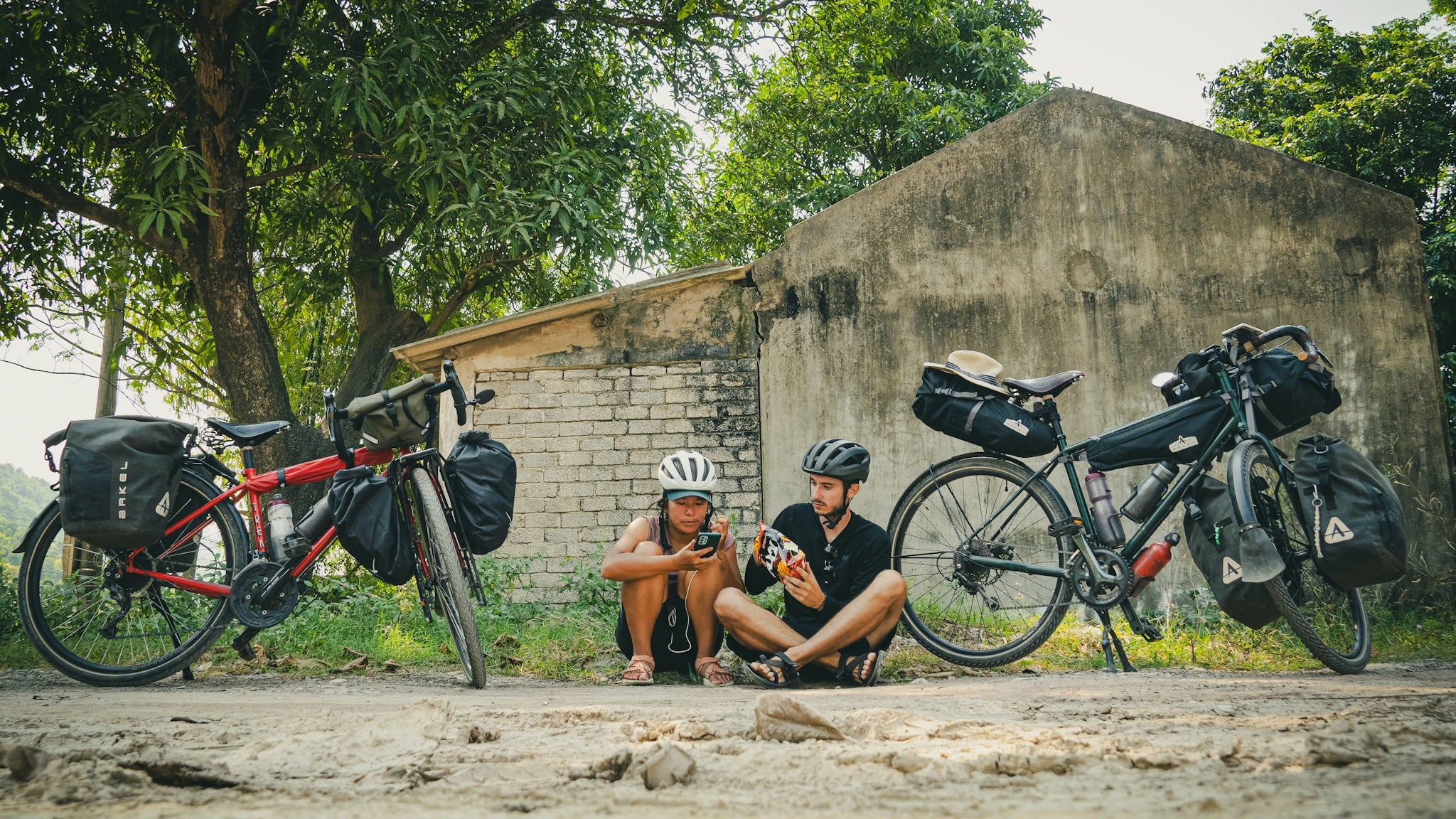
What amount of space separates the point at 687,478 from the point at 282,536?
1856 mm

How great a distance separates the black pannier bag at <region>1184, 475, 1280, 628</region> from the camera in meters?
3.65

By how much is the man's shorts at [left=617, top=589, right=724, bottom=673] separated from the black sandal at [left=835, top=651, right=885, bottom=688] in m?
0.68

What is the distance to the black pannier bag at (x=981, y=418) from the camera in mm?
4016

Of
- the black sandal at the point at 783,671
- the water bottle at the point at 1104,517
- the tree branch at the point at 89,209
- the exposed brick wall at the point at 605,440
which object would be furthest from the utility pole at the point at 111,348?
the water bottle at the point at 1104,517

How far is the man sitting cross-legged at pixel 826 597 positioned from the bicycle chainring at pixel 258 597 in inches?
76.7

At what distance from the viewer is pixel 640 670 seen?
4.02 m

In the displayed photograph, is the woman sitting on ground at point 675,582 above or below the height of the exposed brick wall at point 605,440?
A: below

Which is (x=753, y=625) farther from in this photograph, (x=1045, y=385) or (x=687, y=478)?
(x=1045, y=385)

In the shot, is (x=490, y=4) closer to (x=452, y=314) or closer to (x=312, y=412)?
(x=452, y=314)

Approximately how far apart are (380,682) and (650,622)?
1.27 m

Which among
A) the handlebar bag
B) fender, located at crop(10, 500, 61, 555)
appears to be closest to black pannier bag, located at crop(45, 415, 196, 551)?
fender, located at crop(10, 500, 61, 555)

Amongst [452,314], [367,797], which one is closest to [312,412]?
[452,314]

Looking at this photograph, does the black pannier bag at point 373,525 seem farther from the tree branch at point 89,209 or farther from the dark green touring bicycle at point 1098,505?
the tree branch at point 89,209

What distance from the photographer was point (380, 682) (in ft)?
13.3
